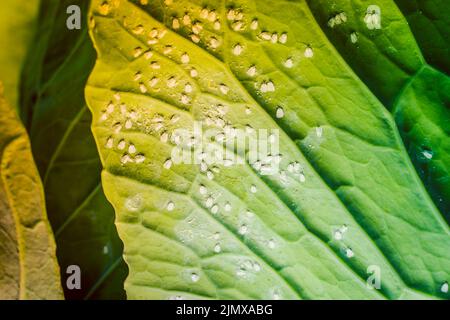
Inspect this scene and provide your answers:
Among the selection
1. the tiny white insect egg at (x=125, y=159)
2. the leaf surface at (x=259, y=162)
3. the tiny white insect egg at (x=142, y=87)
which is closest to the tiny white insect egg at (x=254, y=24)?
the leaf surface at (x=259, y=162)

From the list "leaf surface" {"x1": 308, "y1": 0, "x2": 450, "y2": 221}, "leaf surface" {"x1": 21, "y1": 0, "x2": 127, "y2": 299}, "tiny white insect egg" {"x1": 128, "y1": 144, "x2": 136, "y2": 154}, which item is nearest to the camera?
"leaf surface" {"x1": 308, "y1": 0, "x2": 450, "y2": 221}

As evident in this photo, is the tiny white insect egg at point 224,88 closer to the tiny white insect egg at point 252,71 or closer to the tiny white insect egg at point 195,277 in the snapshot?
the tiny white insect egg at point 252,71

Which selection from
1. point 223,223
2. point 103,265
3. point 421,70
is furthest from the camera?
point 103,265

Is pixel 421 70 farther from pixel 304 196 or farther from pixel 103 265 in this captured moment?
pixel 103 265

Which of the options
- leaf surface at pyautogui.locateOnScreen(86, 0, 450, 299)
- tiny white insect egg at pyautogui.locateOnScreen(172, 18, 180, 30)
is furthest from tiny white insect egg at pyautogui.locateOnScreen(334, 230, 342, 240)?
tiny white insect egg at pyautogui.locateOnScreen(172, 18, 180, 30)

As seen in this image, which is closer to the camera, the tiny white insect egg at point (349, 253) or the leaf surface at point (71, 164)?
the tiny white insect egg at point (349, 253)

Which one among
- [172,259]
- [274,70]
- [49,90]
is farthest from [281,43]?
[49,90]

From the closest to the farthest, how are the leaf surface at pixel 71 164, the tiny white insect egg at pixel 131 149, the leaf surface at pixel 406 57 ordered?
the leaf surface at pixel 406 57 < the tiny white insect egg at pixel 131 149 < the leaf surface at pixel 71 164

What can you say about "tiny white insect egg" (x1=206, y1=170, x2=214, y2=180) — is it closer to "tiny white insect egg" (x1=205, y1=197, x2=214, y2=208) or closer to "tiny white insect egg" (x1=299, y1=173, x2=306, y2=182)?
"tiny white insect egg" (x1=205, y1=197, x2=214, y2=208)

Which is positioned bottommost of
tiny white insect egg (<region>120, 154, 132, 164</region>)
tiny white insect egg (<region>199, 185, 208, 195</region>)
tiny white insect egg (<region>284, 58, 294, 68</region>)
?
tiny white insect egg (<region>199, 185, 208, 195</region>)
